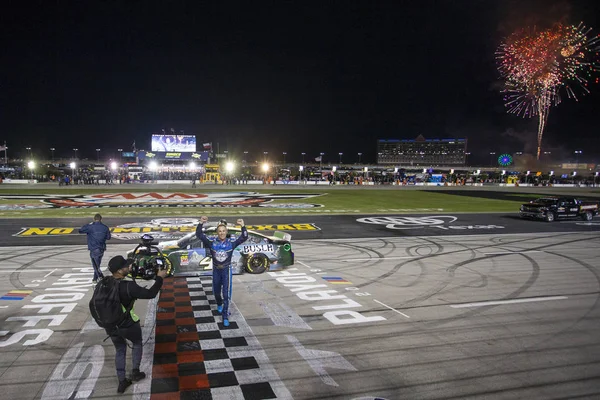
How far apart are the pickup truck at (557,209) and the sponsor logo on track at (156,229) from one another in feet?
43.3

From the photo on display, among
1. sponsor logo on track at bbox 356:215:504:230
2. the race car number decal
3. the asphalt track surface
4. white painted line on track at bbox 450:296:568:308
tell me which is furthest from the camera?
sponsor logo on track at bbox 356:215:504:230

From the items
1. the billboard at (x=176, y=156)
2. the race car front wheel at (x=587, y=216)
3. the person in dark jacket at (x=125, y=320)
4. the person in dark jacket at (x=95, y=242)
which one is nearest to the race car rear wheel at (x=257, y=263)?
the person in dark jacket at (x=95, y=242)

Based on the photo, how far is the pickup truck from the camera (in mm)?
21812

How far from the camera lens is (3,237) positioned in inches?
588

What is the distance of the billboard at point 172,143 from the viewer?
6731 centimetres

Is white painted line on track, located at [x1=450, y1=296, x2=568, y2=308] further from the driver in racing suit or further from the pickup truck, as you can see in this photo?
the pickup truck

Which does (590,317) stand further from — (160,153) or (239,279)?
(160,153)

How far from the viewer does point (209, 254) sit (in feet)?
32.9

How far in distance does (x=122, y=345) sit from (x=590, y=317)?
28.0ft

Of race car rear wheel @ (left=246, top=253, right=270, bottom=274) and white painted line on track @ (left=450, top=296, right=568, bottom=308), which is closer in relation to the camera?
white painted line on track @ (left=450, top=296, right=568, bottom=308)

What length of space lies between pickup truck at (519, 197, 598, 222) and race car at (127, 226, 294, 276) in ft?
58.7

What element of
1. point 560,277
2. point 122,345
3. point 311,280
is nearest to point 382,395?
point 122,345

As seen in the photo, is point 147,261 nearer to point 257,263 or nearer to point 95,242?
point 95,242

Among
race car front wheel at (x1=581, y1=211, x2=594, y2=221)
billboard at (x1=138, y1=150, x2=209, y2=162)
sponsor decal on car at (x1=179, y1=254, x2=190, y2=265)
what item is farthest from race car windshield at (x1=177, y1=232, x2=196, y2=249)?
billboard at (x1=138, y1=150, x2=209, y2=162)
